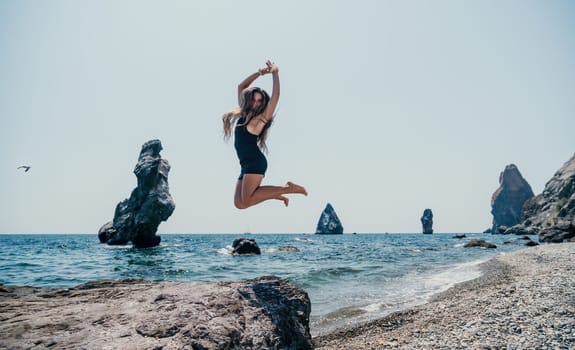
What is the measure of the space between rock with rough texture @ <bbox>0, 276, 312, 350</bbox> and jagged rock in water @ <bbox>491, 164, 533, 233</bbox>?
15574cm

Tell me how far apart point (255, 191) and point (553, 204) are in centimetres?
9532

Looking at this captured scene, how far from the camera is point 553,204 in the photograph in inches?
3172

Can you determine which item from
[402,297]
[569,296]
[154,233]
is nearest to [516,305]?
[569,296]

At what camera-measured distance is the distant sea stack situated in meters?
43.5

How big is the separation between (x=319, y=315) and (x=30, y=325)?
6.79m

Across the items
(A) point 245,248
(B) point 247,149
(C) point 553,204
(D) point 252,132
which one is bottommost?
(A) point 245,248

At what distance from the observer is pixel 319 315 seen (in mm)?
9125

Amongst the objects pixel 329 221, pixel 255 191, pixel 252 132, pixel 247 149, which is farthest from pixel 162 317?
pixel 329 221

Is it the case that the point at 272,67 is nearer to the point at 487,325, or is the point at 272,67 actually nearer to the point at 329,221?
the point at 487,325

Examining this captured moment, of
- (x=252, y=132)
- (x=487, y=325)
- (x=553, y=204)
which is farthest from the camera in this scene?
(x=553, y=204)

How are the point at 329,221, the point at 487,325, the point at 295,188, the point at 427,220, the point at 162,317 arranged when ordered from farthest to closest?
the point at 427,220 → the point at 329,221 → the point at 295,188 → the point at 487,325 → the point at 162,317

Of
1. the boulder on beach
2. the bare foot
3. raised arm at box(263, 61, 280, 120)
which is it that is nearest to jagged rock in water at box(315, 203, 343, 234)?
the boulder on beach

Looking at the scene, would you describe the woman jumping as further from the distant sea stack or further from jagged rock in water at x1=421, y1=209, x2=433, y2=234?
jagged rock in water at x1=421, y1=209, x2=433, y2=234

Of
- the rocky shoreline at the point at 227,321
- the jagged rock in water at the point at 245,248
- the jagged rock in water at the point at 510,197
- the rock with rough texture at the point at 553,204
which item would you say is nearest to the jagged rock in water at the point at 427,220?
the jagged rock in water at the point at 510,197
